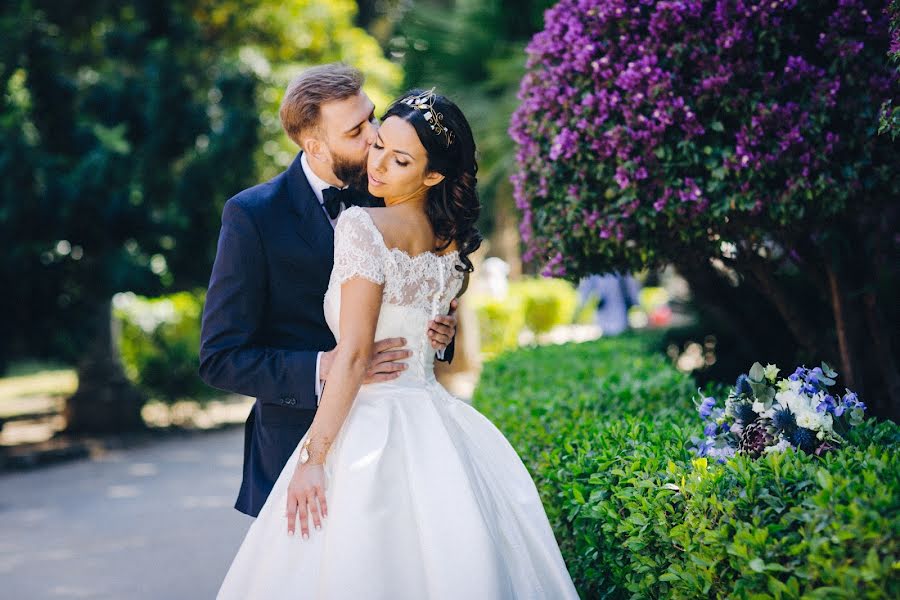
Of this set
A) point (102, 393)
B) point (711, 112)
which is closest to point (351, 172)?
point (711, 112)

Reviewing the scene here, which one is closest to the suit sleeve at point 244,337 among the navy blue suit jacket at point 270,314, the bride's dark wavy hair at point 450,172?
the navy blue suit jacket at point 270,314

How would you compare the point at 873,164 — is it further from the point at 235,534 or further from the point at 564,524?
the point at 235,534

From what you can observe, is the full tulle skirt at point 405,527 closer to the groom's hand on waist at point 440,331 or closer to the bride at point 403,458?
the bride at point 403,458

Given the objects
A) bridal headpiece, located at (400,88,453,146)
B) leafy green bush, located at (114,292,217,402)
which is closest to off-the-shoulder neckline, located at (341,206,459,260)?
bridal headpiece, located at (400,88,453,146)

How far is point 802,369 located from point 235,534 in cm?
419

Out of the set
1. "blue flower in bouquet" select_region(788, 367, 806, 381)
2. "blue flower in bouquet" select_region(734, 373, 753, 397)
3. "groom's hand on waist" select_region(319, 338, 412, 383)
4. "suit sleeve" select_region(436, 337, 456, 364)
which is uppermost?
"suit sleeve" select_region(436, 337, 456, 364)

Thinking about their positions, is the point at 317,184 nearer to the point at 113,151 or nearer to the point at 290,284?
the point at 290,284

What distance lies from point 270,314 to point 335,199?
440 millimetres

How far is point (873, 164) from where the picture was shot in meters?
3.59

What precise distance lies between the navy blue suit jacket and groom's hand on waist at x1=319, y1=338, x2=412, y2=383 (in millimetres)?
212

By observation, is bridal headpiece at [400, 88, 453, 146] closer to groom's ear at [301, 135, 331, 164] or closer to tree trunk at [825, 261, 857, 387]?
groom's ear at [301, 135, 331, 164]

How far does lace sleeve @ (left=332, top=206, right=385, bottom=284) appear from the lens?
2.60 metres

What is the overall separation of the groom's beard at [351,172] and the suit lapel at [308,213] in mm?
116

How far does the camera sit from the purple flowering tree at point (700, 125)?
353 centimetres
